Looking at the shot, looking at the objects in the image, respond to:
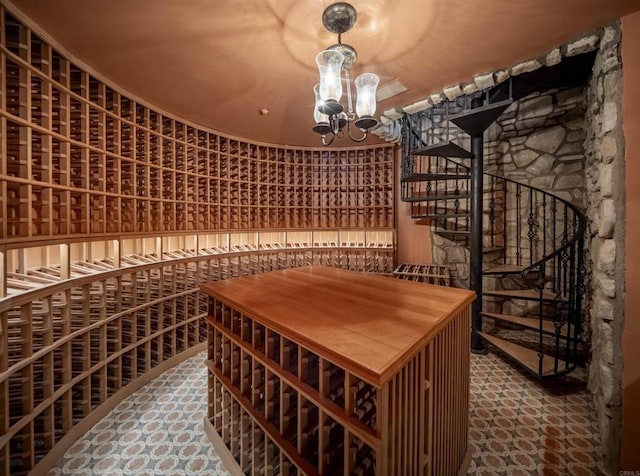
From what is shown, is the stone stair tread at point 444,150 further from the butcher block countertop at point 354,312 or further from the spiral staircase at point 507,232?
the butcher block countertop at point 354,312

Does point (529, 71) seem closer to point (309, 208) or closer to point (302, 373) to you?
point (302, 373)

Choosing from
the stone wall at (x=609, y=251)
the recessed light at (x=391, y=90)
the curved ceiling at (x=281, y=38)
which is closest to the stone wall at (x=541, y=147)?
the stone wall at (x=609, y=251)

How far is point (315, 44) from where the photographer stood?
5.19ft

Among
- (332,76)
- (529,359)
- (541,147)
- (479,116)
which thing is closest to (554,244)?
(541,147)

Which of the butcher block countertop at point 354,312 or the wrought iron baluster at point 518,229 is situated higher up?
→ the wrought iron baluster at point 518,229

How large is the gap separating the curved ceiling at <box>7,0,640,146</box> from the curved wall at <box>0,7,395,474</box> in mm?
254

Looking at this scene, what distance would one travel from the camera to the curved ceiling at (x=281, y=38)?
1308 mm

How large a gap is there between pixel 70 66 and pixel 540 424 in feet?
11.9

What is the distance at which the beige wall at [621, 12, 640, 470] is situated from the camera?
1.28 meters

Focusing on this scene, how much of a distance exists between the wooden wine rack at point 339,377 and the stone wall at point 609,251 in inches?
29.2

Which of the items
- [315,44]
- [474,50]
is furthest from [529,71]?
[315,44]

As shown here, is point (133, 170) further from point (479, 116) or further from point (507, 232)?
point (507, 232)

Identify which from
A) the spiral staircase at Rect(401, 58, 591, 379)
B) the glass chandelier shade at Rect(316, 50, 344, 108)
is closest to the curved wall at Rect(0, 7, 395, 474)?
the spiral staircase at Rect(401, 58, 591, 379)

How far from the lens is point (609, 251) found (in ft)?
4.61
